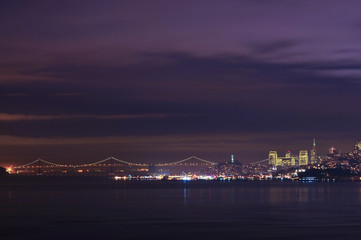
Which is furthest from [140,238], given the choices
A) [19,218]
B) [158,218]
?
[19,218]

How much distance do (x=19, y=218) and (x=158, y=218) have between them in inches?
Answer: 599

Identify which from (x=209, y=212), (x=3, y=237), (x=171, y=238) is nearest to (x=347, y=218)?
(x=209, y=212)

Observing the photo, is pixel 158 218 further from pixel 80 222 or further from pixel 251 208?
pixel 251 208

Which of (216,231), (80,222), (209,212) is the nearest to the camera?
(216,231)

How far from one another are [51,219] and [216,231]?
21.1 meters

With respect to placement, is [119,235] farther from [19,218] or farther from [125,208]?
[125,208]

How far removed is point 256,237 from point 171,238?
7113mm

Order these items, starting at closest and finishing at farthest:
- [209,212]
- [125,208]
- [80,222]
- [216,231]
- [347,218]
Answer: [216,231], [80,222], [347,218], [209,212], [125,208]

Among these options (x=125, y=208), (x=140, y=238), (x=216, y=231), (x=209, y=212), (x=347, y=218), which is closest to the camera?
(x=140, y=238)

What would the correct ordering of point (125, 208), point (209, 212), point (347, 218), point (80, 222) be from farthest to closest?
point (125, 208), point (209, 212), point (347, 218), point (80, 222)

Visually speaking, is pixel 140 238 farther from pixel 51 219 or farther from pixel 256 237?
pixel 51 219

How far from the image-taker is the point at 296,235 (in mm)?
56938

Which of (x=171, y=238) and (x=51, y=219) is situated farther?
(x=51, y=219)

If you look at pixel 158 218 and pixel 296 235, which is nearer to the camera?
pixel 296 235
